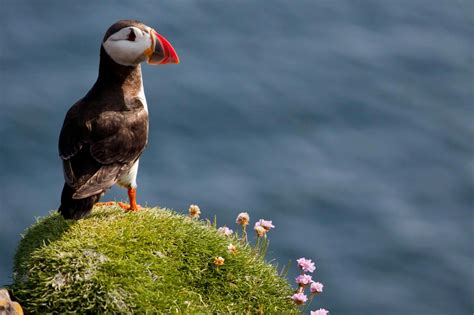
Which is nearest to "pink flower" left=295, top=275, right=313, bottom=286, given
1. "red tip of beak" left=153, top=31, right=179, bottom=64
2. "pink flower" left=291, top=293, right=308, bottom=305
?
"pink flower" left=291, top=293, right=308, bottom=305

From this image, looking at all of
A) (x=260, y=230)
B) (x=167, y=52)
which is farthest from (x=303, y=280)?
(x=167, y=52)

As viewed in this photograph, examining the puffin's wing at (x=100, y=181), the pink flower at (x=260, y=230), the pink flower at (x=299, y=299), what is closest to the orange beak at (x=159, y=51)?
the puffin's wing at (x=100, y=181)

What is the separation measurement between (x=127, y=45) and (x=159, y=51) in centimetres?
26

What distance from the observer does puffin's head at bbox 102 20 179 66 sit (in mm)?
7207

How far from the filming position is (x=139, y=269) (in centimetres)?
689

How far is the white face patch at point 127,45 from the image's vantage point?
7.20 m

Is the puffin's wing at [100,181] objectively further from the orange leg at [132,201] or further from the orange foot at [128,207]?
the orange foot at [128,207]

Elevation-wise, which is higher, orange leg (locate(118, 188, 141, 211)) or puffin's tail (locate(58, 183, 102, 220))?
orange leg (locate(118, 188, 141, 211))

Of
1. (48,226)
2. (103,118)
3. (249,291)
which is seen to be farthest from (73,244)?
(249,291)

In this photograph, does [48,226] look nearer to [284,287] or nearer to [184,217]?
[184,217]

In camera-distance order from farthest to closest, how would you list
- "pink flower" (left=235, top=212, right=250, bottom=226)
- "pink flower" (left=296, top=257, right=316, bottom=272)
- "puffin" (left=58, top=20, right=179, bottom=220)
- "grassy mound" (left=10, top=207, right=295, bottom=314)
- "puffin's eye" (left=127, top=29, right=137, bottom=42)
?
"pink flower" (left=235, top=212, right=250, bottom=226) < "pink flower" (left=296, top=257, right=316, bottom=272) < "puffin's eye" (left=127, top=29, right=137, bottom=42) < "puffin" (left=58, top=20, right=179, bottom=220) < "grassy mound" (left=10, top=207, right=295, bottom=314)

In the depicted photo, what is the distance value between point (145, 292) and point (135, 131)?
4.36 ft

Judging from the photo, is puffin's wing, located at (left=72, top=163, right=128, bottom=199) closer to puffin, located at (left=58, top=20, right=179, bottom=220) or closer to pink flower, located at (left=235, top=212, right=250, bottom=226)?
puffin, located at (left=58, top=20, right=179, bottom=220)

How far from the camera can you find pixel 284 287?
751 centimetres
